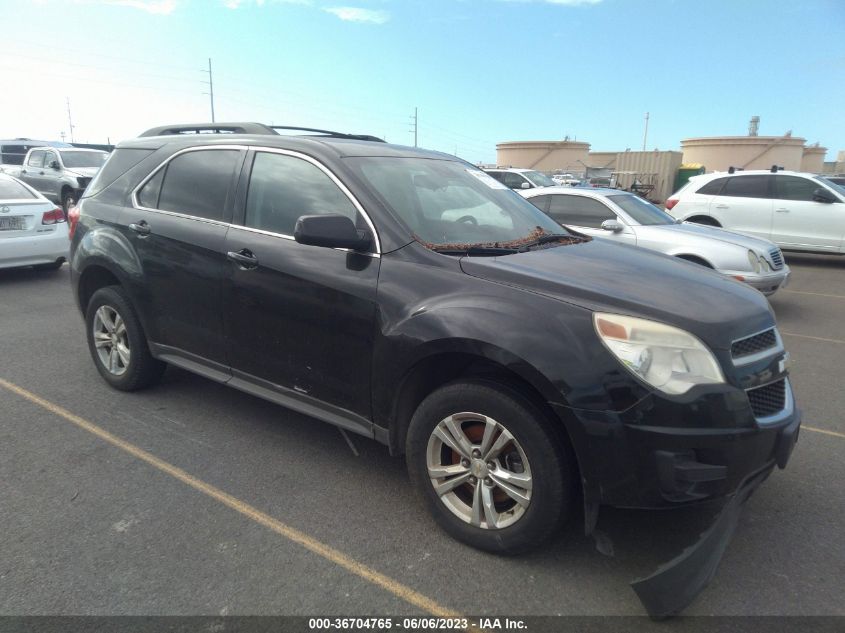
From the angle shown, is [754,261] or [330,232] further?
[754,261]

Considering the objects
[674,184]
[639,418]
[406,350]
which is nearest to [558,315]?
[639,418]

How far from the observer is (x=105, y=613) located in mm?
2355

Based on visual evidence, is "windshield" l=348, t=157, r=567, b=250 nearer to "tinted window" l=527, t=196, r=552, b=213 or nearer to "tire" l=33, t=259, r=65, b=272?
"tinted window" l=527, t=196, r=552, b=213

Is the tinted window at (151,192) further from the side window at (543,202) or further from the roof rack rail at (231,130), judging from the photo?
the side window at (543,202)

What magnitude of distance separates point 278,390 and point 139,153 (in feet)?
7.37

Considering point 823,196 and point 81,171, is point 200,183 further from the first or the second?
point 81,171

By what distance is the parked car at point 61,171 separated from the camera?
15.4 m

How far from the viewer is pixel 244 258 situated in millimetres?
3451

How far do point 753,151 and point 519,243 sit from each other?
1582 inches

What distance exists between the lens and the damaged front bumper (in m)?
2.30

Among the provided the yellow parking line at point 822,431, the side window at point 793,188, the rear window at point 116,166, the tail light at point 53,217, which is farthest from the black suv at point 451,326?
the side window at point 793,188

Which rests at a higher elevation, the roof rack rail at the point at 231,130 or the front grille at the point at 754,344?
the roof rack rail at the point at 231,130

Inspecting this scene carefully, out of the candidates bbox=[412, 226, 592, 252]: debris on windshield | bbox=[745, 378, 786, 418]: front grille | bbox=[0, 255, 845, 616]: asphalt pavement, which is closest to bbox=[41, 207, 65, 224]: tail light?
bbox=[0, 255, 845, 616]: asphalt pavement

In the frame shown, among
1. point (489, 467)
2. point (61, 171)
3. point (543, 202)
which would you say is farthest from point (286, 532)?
point (61, 171)
